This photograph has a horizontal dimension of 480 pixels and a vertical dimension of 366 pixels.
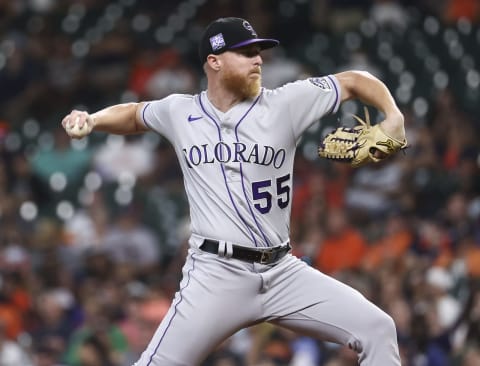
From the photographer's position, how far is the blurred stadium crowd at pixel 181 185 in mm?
7227

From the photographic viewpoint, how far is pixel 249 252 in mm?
4371

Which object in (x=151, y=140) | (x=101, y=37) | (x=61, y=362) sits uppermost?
(x=101, y=37)

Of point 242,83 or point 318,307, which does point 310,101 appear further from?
point 318,307

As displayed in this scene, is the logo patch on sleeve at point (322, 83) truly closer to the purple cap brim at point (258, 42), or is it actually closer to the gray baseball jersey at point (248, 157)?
the gray baseball jersey at point (248, 157)

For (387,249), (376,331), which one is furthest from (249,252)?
(387,249)

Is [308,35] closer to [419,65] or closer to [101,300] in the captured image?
[419,65]

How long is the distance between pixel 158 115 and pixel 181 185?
5.15 meters

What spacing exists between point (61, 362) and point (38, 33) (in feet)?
18.0

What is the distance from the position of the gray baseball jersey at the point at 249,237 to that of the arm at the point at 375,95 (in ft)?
0.15

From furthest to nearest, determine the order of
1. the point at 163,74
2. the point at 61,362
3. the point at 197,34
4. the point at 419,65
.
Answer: the point at 197,34 < the point at 163,74 < the point at 419,65 < the point at 61,362

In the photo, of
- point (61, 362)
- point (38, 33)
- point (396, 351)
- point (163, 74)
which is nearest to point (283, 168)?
point (396, 351)

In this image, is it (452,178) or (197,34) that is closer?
(452,178)

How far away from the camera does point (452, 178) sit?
8.30 m

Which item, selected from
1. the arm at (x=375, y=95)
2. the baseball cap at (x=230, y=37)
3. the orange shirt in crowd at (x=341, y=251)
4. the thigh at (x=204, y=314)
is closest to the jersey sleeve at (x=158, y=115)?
the baseball cap at (x=230, y=37)
